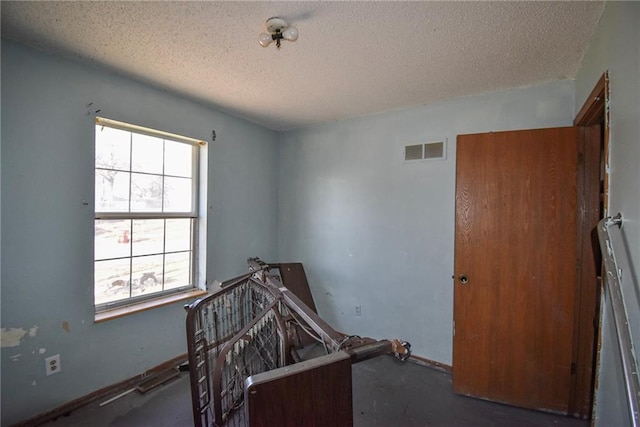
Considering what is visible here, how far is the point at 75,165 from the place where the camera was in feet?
6.23

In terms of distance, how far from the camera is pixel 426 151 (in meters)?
2.59

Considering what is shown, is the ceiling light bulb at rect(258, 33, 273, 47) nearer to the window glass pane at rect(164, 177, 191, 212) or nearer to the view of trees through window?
the view of trees through window

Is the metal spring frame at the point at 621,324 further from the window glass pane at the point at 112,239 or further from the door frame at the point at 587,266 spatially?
the window glass pane at the point at 112,239

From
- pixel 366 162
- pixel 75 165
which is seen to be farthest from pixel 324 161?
pixel 75 165

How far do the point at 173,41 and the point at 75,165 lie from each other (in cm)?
109

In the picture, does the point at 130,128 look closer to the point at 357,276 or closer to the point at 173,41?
the point at 173,41

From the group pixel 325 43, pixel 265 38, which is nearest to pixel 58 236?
pixel 265 38

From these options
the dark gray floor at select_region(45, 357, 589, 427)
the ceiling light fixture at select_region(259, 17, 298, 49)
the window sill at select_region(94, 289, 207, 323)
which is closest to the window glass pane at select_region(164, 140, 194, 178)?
the window sill at select_region(94, 289, 207, 323)

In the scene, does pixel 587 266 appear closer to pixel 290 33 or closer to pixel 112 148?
pixel 290 33

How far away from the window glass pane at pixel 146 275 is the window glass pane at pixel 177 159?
782 mm

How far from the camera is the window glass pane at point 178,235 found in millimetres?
2518

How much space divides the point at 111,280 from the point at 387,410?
227cm

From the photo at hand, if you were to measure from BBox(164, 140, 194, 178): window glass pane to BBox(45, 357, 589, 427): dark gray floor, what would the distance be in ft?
5.79

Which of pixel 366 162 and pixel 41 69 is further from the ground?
pixel 41 69
